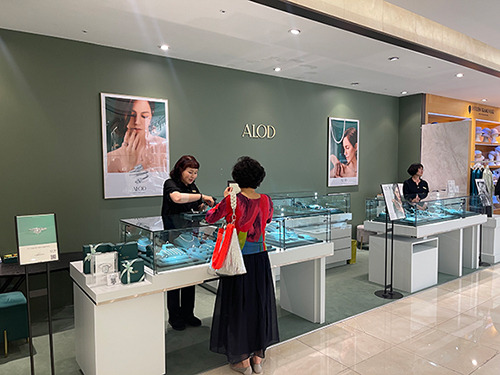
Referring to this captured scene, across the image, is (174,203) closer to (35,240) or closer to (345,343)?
(35,240)

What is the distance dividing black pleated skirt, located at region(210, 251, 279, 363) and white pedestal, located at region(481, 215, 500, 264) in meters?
4.80

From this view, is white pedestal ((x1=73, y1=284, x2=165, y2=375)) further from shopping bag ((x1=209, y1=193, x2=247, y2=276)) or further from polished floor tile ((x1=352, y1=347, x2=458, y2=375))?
polished floor tile ((x1=352, y1=347, x2=458, y2=375))

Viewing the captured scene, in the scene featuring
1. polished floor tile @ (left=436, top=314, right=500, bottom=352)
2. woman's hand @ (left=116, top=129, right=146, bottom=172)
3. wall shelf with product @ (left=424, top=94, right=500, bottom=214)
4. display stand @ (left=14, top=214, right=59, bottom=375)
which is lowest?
polished floor tile @ (left=436, top=314, right=500, bottom=352)

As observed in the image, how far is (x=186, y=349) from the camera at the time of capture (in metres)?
3.30

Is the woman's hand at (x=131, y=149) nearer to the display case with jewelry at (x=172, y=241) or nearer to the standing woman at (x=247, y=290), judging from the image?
the display case with jewelry at (x=172, y=241)

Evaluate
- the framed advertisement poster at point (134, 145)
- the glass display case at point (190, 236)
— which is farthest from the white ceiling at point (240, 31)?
the glass display case at point (190, 236)

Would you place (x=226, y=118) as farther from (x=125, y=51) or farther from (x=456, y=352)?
(x=456, y=352)

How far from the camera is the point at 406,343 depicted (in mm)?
3375

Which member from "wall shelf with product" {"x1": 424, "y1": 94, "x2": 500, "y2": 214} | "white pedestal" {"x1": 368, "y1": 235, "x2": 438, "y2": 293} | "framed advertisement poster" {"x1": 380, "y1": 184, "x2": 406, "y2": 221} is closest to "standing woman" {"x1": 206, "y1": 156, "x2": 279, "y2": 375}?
"framed advertisement poster" {"x1": 380, "y1": 184, "x2": 406, "y2": 221}

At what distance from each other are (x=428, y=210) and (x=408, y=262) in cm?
78

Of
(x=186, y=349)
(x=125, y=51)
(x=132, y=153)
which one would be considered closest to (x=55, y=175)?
(x=132, y=153)

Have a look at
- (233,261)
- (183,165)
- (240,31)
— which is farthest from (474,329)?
(240,31)

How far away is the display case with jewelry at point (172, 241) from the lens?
8.96ft

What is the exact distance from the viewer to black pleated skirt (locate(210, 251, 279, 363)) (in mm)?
2805
